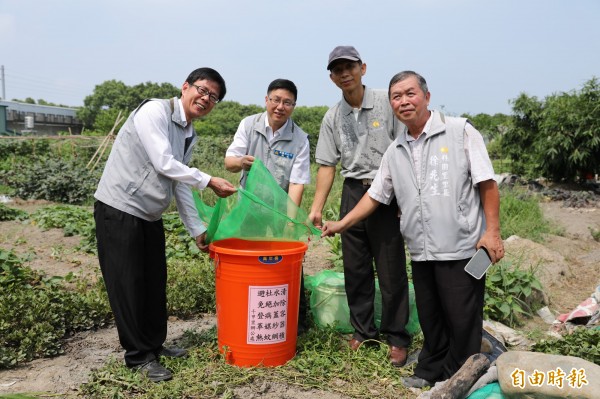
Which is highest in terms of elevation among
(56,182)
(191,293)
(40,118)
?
(40,118)

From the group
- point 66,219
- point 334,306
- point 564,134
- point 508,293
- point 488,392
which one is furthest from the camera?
point 564,134

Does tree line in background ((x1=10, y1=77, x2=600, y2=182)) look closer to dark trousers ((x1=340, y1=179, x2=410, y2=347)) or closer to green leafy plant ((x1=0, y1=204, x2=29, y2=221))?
dark trousers ((x1=340, y1=179, x2=410, y2=347))

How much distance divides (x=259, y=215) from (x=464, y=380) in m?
1.35

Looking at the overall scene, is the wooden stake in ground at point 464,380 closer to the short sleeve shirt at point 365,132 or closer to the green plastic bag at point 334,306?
the green plastic bag at point 334,306

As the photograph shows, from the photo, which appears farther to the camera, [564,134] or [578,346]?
[564,134]

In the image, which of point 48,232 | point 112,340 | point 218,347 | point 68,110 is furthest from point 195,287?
point 68,110

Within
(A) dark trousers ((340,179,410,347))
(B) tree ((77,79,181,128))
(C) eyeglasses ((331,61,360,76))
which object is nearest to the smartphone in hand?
(A) dark trousers ((340,179,410,347))

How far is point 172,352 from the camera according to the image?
3.31m

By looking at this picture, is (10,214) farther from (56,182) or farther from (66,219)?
(56,182)

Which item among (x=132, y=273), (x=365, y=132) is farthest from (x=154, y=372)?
(x=365, y=132)

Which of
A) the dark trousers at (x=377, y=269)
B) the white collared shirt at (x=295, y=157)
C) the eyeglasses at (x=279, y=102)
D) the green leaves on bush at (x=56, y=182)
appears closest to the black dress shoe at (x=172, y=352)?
the dark trousers at (x=377, y=269)

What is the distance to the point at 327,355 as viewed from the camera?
333 cm

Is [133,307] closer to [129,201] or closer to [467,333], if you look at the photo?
Answer: [129,201]

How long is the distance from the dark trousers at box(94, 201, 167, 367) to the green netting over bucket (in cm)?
37
